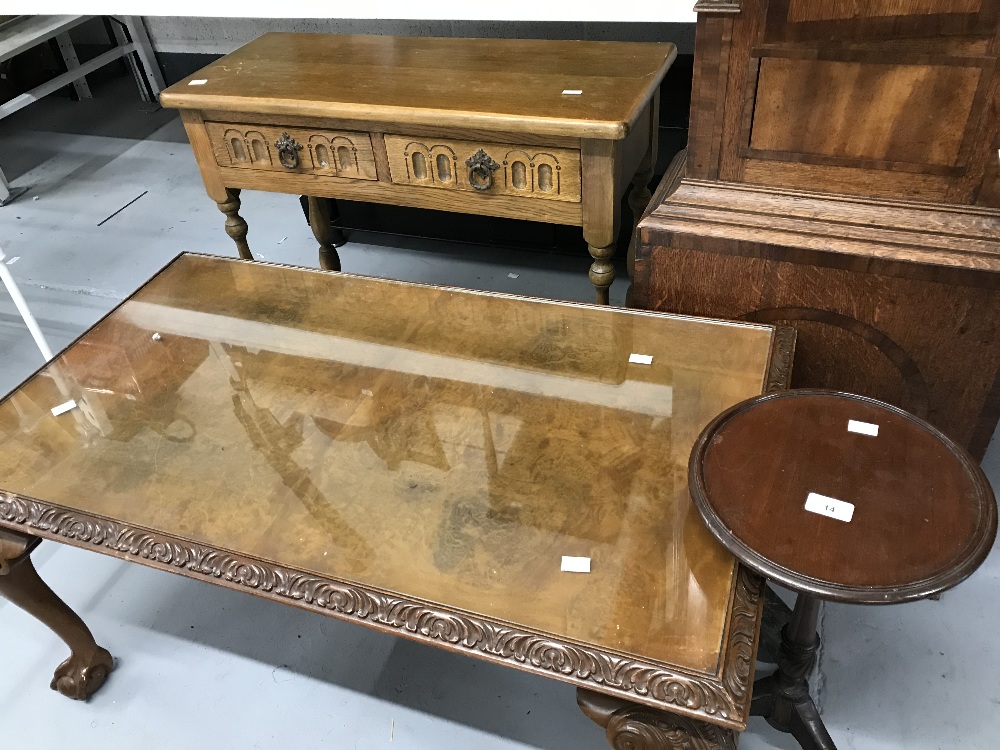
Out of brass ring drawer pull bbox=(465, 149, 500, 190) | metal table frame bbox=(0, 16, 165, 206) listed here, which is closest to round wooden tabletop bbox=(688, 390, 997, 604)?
brass ring drawer pull bbox=(465, 149, 500, 190)

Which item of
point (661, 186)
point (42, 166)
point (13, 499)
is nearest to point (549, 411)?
point (661, 186)

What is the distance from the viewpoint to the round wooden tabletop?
0.85 meters

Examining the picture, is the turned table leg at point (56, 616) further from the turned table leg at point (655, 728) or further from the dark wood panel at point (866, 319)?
the dark wood panel at point (866, 319)

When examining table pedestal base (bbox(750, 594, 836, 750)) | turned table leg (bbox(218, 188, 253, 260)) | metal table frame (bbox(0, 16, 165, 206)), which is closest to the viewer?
table pedestal base (bbox(750, 594, 836, 750))

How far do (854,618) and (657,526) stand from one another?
59cm

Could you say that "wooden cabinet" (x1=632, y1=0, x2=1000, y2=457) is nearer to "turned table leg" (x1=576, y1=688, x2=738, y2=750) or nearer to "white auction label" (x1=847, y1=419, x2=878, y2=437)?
"white auction label" (x1=847, y1=419, x2=878, y2=437)

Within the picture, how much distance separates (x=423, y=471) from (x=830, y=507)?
539mm

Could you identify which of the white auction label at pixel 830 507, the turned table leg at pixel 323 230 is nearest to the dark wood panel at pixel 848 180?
the white auction label at pixel 830 507

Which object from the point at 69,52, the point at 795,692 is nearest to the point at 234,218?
the point at 795,692

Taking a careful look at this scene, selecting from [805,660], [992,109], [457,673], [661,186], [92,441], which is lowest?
[457,673]

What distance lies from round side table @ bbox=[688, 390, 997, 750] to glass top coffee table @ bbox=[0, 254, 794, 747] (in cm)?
7

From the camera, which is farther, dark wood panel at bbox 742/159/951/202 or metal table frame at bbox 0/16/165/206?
metal table frame at bbox 0/16/165/206

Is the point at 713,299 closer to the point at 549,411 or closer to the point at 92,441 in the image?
the point at 549,411

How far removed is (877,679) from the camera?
4.18ft
